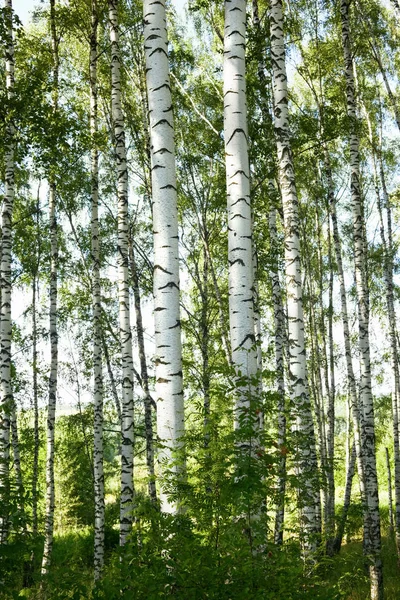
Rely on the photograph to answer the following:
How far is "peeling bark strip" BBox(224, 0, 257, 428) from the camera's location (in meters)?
4.37

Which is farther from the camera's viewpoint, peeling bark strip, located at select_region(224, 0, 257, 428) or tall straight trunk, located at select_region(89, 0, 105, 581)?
tall straight trunk, located at select_region(89, 0, 105, 581)

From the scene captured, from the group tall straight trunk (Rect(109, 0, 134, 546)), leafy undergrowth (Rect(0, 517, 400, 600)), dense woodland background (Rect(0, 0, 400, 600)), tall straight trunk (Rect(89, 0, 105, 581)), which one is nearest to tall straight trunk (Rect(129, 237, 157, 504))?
dense woodland background (Rect(0, 0, 400, 600))

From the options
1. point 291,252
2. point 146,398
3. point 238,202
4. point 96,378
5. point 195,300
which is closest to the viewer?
point 238,202

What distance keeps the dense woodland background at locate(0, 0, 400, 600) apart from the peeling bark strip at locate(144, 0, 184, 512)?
16 millimetres

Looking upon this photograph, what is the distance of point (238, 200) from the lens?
15.4 ft

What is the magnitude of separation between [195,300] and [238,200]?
15611 mm

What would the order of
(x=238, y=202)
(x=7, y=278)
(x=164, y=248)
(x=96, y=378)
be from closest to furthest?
1. (x=164, y=248)
2. (x=238, y=202)
3. (x=7, y=278)
4. (x=96, y=378)

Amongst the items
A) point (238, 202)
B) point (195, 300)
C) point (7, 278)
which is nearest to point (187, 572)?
point (238, 202)

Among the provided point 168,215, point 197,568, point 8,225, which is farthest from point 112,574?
point 8,225

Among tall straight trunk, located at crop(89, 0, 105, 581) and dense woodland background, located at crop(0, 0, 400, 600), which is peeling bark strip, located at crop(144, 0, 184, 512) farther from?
tall straight trunk, located at crop(89, 0, 105, 581)

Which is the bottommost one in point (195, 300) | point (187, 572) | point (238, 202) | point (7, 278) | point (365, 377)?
point (187, 572)

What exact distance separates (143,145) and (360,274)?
737 cm

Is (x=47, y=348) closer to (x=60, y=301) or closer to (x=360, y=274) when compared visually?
(x=60, y=301)

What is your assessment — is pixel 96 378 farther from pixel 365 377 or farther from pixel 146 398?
pixel 365 377
